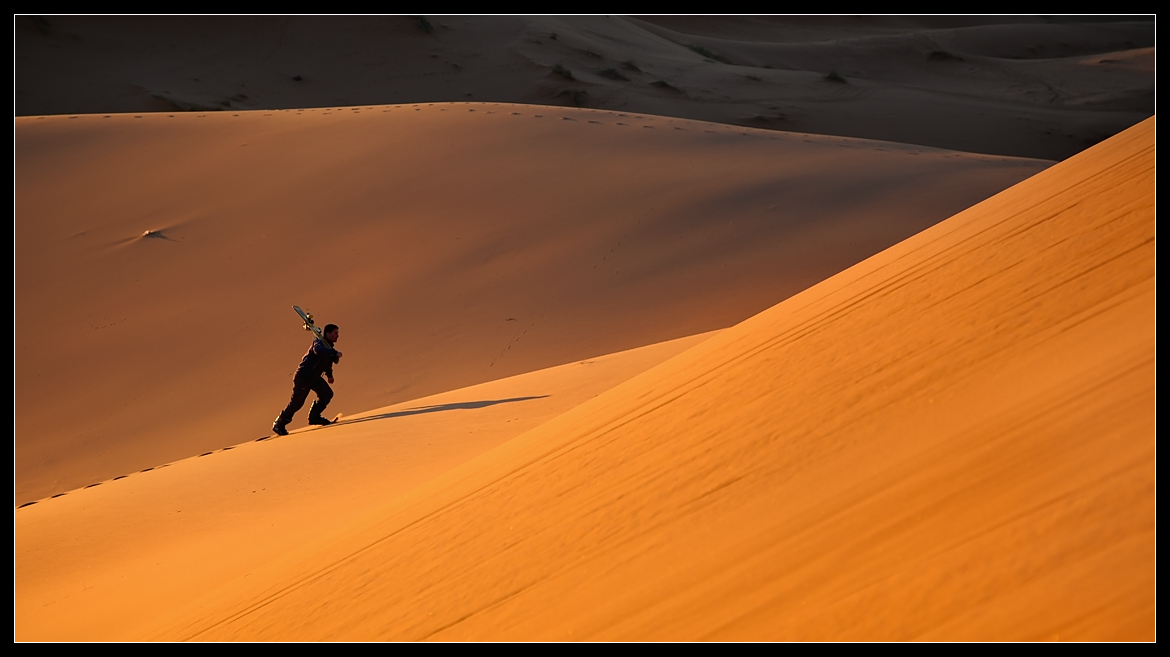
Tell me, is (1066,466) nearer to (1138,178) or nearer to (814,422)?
(814,422)

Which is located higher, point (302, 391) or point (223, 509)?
point (302, 391)

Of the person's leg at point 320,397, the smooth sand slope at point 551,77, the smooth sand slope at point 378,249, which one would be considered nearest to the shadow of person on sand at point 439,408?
the person's leg at point 320,397

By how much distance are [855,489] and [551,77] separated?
2889cm

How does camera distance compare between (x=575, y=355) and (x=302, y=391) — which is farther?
(x=575, y=355)

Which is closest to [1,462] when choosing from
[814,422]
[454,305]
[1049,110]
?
[814,422]

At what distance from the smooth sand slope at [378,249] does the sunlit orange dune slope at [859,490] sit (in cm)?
754

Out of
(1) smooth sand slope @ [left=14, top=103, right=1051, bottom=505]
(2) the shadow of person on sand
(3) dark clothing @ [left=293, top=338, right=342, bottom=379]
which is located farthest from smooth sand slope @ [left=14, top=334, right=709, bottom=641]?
(1) smooth sand slope @ [left=14, top=103, right=1051, bottom=505]

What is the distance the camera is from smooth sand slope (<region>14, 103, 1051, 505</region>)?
11.2m

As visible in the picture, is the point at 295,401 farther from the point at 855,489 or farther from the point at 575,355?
the point at 855,489

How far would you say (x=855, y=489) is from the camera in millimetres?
2117

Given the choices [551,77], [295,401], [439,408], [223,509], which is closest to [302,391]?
[295,401]

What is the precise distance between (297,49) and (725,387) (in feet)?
109

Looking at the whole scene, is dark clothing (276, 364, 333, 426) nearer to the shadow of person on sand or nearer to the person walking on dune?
the person walking on dune

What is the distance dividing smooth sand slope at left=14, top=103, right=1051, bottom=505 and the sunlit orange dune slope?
7.54 metres
